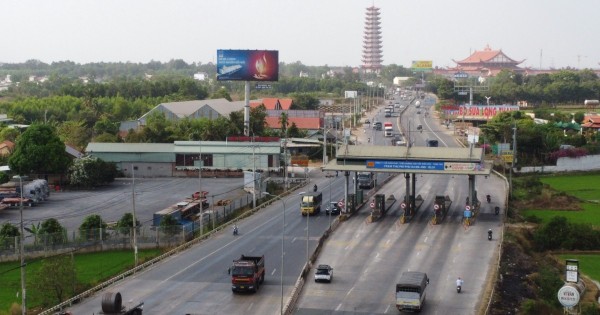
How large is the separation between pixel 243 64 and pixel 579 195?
54275mm

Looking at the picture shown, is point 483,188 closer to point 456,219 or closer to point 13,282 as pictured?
point 456,219

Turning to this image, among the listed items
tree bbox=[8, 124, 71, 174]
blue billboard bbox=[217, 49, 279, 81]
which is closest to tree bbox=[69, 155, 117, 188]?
tree bbox=[8, 124, 71, 174]

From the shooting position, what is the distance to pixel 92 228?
6366 centimetres

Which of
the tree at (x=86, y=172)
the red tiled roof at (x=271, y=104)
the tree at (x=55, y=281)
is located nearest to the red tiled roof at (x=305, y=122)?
the red tiled roof at (x=271, y=104)

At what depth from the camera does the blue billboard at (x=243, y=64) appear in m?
125

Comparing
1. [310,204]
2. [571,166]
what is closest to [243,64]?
[571,166]

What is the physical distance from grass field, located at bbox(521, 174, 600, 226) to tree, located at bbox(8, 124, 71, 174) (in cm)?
5143

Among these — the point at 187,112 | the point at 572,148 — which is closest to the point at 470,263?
the point at 572,148

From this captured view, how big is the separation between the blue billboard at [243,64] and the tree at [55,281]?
78846 millimetres

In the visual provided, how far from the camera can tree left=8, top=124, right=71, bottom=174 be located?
9356 centimetres

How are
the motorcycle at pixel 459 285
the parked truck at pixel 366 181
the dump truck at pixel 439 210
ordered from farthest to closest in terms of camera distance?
1. the parked truck at pixel 366 181
2. the dump truck at pixel 439 210
3. the motorcycle at pixel 459 285

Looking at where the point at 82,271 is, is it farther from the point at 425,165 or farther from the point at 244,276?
the point at 425,165

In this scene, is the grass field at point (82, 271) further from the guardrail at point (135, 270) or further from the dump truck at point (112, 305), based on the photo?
the dump truck at point (112, 305)

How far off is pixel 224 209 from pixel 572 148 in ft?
196
